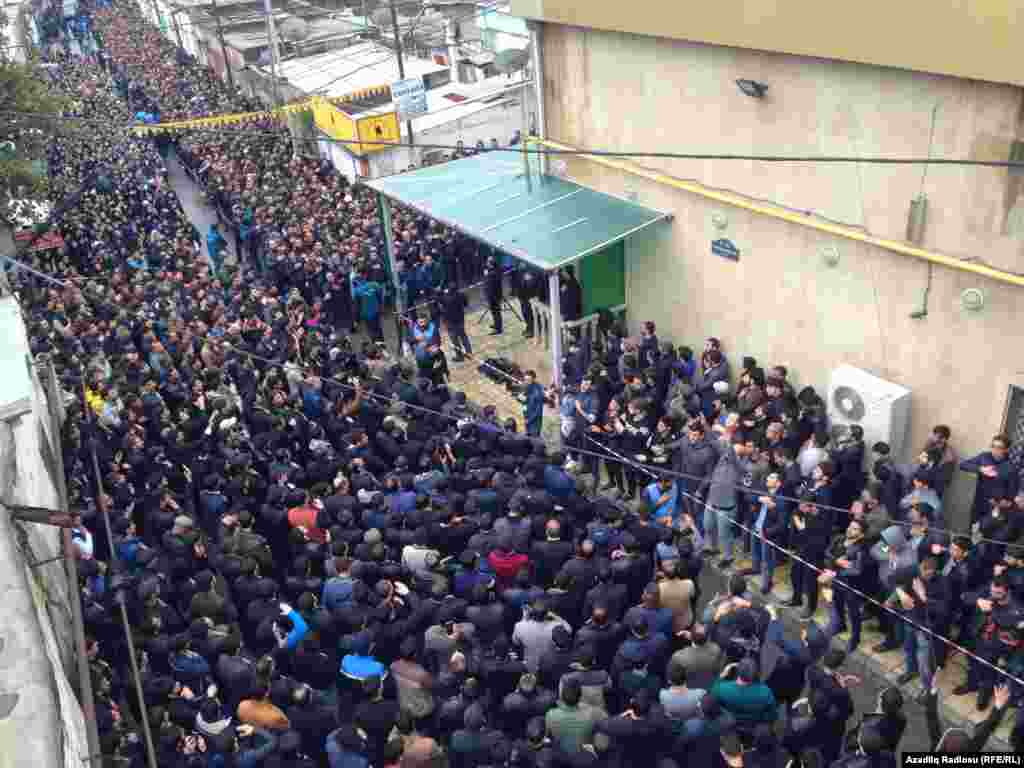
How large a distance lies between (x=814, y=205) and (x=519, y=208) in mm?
4346

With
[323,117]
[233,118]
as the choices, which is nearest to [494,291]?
[323,117]

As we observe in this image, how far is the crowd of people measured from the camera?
5957 mm

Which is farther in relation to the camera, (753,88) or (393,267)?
(393,267)

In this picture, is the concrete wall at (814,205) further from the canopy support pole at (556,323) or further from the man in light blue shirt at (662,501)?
the man in light blue shirt at (662,501)

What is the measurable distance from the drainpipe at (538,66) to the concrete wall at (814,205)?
0.13m

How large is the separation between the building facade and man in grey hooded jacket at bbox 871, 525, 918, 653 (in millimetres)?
2168

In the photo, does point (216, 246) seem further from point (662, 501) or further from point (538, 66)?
point (662, 501)

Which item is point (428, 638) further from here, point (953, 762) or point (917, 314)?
point (917, 314)

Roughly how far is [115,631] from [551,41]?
31.1 ft

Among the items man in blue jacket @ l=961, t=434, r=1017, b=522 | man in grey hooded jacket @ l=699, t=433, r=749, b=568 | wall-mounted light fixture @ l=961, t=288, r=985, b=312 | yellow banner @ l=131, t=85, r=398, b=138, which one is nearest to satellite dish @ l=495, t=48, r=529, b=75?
yellow banner @ l=131, t=85, r=398, b=138

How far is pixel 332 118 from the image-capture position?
2202cm

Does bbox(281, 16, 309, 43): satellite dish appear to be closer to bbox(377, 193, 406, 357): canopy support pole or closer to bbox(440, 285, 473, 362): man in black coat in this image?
bbox(377, 193, 406, 357): canopy support pole

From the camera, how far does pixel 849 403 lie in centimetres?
956

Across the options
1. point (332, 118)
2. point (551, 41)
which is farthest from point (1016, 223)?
point (332, 118)
